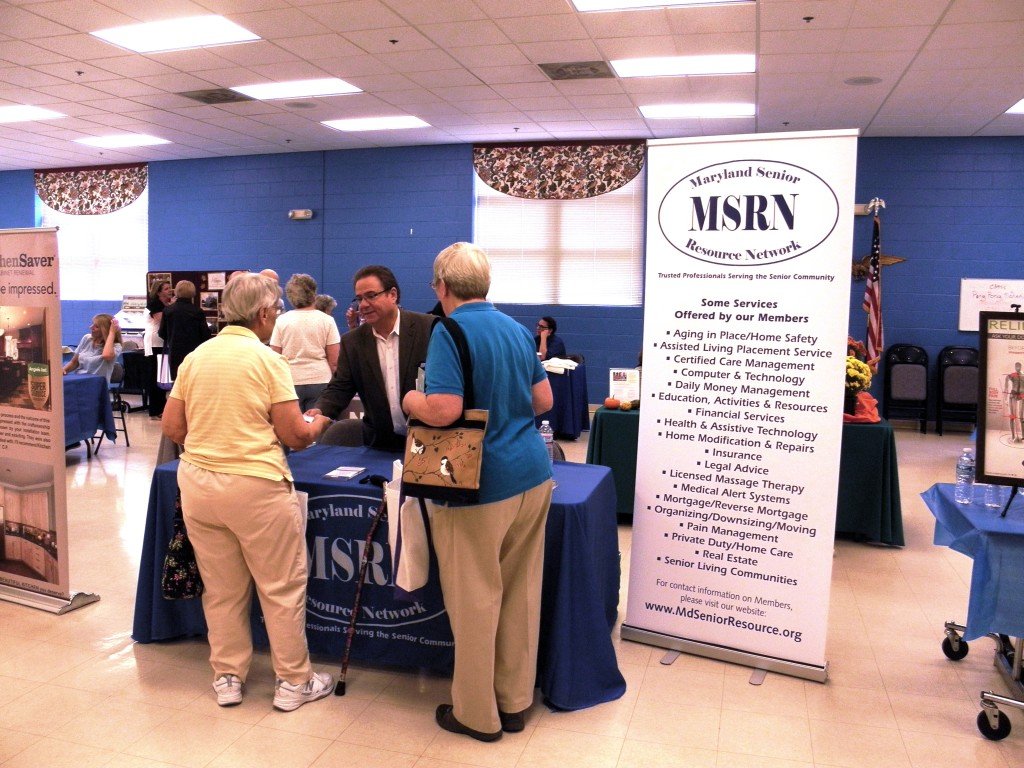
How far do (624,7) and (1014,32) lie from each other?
2.72 metres

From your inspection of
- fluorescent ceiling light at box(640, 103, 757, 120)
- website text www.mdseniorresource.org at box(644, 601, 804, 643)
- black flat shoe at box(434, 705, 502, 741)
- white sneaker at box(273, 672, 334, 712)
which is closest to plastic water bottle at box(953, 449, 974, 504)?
website text www.mdseniorresource.org at box(644, 601, 804, 643)

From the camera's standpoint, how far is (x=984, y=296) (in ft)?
30.7

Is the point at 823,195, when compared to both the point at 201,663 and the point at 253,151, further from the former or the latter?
the point at 253,151

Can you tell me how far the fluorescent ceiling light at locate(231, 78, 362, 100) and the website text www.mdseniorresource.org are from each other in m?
5.94

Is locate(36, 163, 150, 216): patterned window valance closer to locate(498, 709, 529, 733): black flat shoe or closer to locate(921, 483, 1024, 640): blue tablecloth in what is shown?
locate(498, 709, 529, 733): black flat shoe

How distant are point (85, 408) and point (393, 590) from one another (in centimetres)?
521

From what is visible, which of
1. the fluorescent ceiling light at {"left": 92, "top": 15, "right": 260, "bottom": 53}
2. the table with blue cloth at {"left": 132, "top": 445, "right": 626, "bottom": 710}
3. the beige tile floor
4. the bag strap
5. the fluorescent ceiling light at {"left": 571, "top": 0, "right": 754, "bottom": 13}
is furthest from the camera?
the fluorescent ceiling light at {"left": 92, "top": 15, "right": 260, "bottom": 53}

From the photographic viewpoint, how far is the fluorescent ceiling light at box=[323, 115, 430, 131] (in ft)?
30.2

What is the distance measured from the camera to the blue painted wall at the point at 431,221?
932cm

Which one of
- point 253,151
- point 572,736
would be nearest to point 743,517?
point 572,736

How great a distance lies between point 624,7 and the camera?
18.3 ft

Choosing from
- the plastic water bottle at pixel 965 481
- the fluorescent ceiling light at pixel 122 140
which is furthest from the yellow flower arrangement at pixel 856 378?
the fluorescent ceiling light at pixel 122 140

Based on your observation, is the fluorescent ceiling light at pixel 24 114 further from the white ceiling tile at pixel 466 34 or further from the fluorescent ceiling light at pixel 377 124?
the white ceiling tile at pixel 466 34

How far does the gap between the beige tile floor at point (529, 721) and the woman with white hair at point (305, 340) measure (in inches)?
68.5
